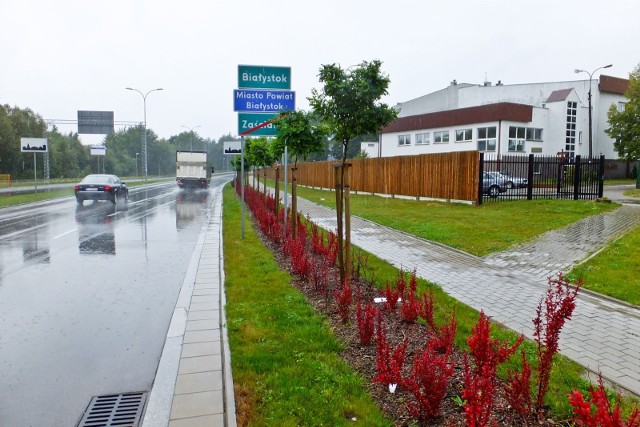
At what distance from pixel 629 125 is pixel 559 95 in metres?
6.95

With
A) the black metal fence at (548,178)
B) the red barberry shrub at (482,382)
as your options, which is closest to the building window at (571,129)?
the black metal fence at (548,178)

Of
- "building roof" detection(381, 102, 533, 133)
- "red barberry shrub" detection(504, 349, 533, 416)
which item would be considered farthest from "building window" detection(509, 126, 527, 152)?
"red barberry shrub" detection(504, 349, 533, 416)

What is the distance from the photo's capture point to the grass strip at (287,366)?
11.4ft

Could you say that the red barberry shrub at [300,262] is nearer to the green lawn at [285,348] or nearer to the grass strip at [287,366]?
the green lawn at [285,348]

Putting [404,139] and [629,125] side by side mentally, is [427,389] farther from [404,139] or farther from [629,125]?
[629,125]

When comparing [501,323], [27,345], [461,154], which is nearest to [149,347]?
[27,345]

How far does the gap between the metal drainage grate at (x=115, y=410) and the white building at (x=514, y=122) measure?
36.4m

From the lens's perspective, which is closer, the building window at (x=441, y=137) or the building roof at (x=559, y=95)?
the building roof at (x=559, y=95)

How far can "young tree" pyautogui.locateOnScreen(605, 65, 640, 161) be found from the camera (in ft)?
141

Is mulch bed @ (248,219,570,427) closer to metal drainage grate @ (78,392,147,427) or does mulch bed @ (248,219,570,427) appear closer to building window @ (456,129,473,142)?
metal drainage grate @ (78,392,147,427)

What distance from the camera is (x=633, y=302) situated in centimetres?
632

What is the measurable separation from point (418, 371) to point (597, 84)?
2203 inches

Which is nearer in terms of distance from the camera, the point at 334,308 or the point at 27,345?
the point at 27,345

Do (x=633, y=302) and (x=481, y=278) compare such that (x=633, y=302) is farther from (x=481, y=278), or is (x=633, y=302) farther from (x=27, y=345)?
(x=27, y=345)
